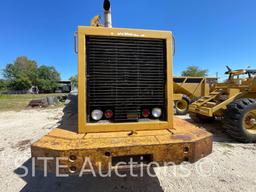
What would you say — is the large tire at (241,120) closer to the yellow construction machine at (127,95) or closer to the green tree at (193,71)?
the yellow construction machine at (127,95)

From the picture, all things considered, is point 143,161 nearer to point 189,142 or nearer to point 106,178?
point 189,142

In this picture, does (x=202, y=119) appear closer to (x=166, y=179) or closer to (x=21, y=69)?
(x=166, y=179)

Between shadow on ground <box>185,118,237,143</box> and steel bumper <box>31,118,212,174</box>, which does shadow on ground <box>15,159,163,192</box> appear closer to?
steel bumper <box>31,118,212,174</box>

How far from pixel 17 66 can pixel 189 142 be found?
9348cm

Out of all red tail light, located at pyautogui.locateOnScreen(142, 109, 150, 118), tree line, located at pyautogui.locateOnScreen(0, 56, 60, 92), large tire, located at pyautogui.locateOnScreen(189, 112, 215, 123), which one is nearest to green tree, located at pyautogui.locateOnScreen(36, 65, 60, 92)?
tree line, located at pyautogui.locateOnScreen(0, 56, 60, 92)

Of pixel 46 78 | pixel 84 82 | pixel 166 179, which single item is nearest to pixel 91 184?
pixel 166 179

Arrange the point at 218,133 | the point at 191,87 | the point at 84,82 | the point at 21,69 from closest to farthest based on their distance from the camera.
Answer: the point at 84,82 → the point at 218,133 → the point at 191,87 → the point at 21,69

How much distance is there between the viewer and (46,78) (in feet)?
258

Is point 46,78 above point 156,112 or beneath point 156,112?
above

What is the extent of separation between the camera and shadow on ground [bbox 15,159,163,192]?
272 centimetres

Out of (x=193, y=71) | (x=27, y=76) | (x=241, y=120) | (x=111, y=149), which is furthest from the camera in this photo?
(x=27, y=76)

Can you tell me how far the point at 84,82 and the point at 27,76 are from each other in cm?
7712

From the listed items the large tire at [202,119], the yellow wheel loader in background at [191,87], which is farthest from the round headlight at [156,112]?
the yellow wheel loader in background at [191,87]

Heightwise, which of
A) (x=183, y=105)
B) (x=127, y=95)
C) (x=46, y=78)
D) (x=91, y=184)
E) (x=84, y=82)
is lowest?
(x=91, y=184)
